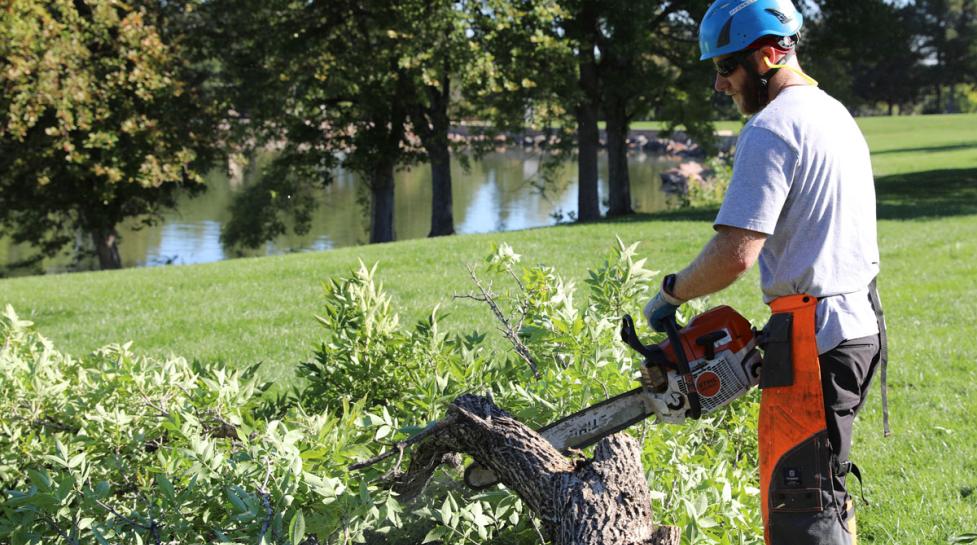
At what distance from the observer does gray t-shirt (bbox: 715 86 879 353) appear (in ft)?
8.55

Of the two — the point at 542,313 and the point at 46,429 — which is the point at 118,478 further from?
the point at 542,313

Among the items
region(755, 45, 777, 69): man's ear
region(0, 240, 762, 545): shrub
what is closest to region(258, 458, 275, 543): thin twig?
region(0, 240, 762, 545): shrub

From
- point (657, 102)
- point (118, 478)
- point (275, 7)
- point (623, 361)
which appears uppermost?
point (275, 7)

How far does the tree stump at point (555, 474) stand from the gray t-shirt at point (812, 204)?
0.73 metres

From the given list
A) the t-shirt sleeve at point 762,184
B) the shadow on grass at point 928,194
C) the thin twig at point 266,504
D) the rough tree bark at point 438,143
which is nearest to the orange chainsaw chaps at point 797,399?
the t-shirt sleeve at point 762,184

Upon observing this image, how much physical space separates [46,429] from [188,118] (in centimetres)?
1780

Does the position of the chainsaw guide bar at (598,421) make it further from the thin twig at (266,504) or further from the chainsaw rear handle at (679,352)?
the thin twig at (266,504)

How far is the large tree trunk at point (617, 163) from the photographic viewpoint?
75.8 ft

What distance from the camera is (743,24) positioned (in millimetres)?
2797

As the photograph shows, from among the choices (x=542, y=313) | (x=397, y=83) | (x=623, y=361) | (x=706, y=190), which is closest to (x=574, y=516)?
(x=623, y=361)

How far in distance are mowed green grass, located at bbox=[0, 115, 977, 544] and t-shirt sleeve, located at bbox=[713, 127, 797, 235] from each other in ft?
7.47

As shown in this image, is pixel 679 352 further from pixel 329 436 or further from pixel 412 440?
pixel 329 436

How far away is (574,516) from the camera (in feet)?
9.39

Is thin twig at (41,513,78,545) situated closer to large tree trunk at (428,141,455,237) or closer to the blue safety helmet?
the blue safety helmet
